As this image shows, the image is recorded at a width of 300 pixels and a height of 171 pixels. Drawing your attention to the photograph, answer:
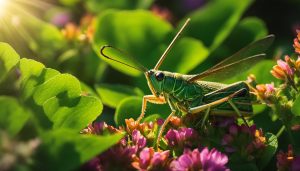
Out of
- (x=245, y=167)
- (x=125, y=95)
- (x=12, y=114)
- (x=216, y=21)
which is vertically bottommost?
(x=125, y=95)

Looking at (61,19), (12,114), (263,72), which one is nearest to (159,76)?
(263,72)

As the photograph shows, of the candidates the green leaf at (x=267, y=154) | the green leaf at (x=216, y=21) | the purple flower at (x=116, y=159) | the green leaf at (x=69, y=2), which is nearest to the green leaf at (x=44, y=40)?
the green leaf at (x=69, y=2)

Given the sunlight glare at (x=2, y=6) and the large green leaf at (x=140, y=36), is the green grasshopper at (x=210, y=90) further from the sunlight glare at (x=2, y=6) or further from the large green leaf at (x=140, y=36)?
the sunlight glare at (x=2, y=6)

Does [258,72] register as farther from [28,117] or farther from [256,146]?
[28,117]

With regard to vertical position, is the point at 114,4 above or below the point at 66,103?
below

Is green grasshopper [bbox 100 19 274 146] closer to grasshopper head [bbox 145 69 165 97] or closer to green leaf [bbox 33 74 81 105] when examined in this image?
grasshopper head [bbox 145 69 165 97]

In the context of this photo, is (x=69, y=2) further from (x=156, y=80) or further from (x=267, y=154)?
(x=267, y=154)

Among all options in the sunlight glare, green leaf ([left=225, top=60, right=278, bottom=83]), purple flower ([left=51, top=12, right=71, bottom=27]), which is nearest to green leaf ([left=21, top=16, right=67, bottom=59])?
the sunlight glare

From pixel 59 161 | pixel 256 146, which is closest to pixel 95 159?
pixel 59 161
